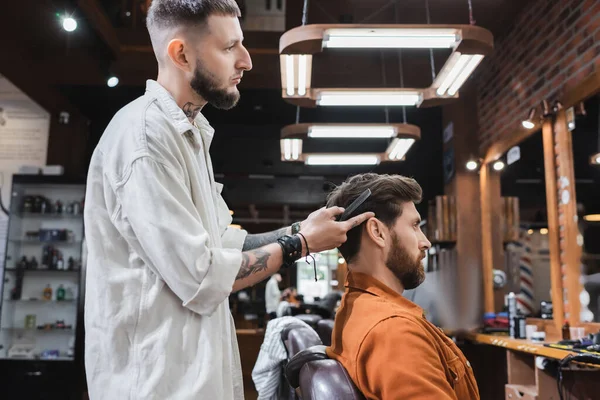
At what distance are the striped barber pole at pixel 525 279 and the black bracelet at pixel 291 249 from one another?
14.8 feet

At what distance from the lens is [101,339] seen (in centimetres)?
112

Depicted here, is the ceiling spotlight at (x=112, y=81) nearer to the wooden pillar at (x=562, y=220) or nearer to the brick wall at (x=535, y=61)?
the brick wall at (x=535, y=61)

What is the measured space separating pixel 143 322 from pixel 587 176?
3.84 m

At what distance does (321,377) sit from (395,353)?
8.4 inches

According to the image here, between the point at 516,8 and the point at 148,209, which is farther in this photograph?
the point at 516,8

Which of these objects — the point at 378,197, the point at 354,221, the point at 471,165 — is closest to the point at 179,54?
the point at 354,221

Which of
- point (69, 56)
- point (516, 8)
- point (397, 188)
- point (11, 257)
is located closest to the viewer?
point (397, 188)

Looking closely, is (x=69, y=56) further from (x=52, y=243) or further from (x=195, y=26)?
(x=195, y=26)

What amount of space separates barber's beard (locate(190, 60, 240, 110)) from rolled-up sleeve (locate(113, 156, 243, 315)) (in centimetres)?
26

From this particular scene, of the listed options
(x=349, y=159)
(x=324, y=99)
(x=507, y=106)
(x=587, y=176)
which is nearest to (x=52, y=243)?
(x=349, y=159)

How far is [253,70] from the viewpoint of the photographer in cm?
623

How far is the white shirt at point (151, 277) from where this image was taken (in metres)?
1.08

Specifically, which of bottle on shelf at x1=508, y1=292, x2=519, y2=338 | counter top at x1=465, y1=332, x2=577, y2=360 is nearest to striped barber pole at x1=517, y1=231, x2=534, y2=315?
bottle on shelf at x1=508, y1=292, x2=519, y2=338

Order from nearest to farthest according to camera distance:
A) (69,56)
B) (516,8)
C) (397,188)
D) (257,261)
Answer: (257,261) → (397,188) → (516,8) → (69,56)
